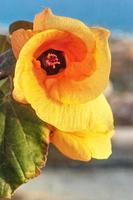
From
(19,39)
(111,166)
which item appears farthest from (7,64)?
(111,166)

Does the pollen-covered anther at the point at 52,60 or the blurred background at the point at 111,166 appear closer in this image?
the pollen-covered anther at the point at 52,60

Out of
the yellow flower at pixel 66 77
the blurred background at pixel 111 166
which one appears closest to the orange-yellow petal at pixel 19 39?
the yellow flower at pixel 66 77

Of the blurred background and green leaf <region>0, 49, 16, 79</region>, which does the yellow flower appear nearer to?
green leaf <region>0, 49, 16, 79</region>

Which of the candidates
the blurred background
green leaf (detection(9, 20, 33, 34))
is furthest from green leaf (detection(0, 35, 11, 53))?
the blurred background

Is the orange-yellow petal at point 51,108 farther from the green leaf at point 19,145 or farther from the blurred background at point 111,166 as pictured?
the blurred background at point 111,166

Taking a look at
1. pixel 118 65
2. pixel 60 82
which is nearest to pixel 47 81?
pixel 60 82

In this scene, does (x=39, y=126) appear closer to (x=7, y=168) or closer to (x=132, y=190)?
(x=7, y=168)
